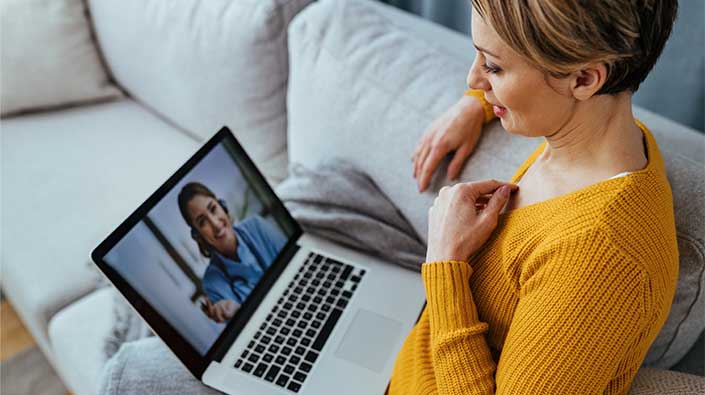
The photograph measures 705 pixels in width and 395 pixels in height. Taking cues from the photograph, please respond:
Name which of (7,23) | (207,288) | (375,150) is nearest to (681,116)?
(375,150)

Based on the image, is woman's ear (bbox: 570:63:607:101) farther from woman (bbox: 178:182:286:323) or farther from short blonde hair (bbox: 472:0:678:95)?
woman (bbox: 178:182:286:323)

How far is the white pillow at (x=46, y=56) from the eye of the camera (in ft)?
5.89

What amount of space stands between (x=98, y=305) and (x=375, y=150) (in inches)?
28.3

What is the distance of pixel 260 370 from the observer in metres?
1.03

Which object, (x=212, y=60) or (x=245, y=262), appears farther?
(x=212, y=60)

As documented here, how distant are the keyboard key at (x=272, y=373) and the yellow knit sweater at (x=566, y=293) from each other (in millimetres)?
302

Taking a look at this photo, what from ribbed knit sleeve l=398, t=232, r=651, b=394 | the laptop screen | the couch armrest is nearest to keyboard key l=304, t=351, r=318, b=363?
the laptop screen

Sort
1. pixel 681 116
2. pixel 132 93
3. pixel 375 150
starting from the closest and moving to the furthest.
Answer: pixel 375 150, pixel 681 116, pixel 132 93

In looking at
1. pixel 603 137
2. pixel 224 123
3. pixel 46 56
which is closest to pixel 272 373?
pixel 603 137

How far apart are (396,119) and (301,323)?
0.41 metres

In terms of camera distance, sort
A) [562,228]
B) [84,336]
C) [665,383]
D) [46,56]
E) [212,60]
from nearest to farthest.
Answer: [562,228], [665,383], [84,336], [212,60], [46,56]

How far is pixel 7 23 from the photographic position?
1.78 m

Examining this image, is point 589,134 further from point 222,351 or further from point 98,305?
point 98,305

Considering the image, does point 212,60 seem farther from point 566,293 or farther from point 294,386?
point 566,293
